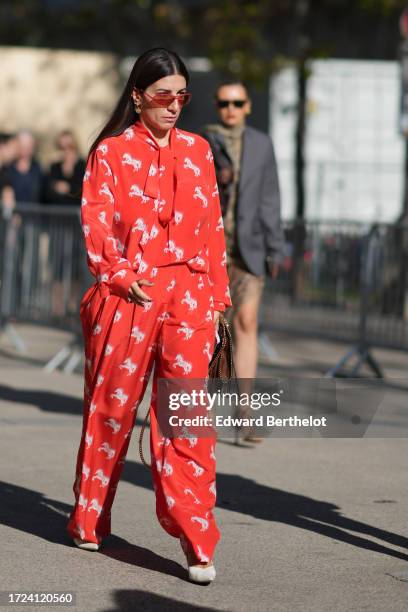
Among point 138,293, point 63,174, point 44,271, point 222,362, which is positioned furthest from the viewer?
point 63,174

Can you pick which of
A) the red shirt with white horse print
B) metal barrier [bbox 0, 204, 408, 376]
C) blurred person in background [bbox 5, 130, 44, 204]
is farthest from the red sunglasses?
blurred person in background [bbox 5, 130, 44, 204]

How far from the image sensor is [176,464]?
5.45 m

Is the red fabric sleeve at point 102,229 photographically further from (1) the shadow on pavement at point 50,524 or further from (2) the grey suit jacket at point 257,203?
(2) the grey suit jacket at point 257,203

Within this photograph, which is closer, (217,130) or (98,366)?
(98,366)

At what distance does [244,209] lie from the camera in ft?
28.7

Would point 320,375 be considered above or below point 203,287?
below

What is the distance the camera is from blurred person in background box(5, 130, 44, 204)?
53.8 feet

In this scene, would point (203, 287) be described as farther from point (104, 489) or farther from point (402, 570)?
point (402, 570)

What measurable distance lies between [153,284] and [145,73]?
2.54 ft

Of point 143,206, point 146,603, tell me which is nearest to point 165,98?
point 143,206

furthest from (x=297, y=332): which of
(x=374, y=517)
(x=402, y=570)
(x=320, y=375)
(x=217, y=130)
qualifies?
(x=402, y=570)

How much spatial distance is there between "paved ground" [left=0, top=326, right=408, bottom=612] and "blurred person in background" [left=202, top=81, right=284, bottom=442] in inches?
27.2

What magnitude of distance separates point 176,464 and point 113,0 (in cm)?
2131

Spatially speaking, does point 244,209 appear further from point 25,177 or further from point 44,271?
point 25,177
